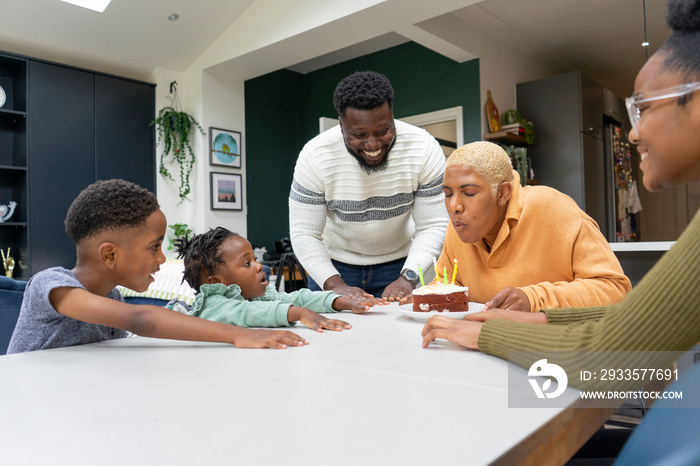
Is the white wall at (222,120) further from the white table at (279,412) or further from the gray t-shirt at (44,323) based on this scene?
the white table at (279,412)

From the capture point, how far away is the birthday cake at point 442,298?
1.26m

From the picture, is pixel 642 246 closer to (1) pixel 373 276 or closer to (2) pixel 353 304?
(1) pixel 373 276

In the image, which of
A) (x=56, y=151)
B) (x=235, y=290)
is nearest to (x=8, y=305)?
(x=235, y=290)

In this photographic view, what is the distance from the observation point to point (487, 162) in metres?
1.37

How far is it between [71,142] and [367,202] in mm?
4116

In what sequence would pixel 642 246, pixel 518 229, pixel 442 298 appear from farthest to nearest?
pixel 642 246 → pixel 518 229 → pixel 442 298

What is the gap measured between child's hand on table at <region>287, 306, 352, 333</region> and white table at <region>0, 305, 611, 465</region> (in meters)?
0.25

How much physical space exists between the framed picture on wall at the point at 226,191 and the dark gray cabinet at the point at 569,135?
10.7 feet

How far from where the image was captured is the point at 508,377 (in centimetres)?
74

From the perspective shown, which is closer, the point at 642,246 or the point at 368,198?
the point at 368,198

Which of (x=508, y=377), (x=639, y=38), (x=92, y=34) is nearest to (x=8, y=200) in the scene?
(x=92, y=34)

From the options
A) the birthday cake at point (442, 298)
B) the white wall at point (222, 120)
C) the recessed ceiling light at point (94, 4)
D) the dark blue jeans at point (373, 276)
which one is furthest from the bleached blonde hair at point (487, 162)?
the white wall at point (222, 120)

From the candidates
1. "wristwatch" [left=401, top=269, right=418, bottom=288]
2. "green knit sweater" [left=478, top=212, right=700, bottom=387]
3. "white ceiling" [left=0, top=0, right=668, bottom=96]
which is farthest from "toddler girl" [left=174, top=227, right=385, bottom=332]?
"white ceiling" [left=0, top=0, right=668, bottom=96]

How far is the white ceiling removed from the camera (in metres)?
4.52
